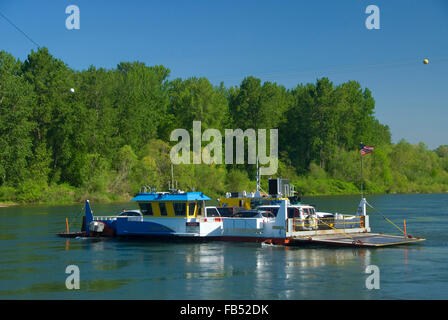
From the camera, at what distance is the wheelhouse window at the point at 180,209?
43.5m

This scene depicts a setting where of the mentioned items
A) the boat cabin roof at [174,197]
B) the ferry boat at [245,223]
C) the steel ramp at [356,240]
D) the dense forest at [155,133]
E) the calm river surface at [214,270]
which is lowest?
the calm river surface at [214,270]

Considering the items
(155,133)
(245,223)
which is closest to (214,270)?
(245,223)

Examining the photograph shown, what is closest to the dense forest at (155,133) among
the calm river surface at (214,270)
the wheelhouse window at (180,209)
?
the wheelhouse window at (180,209)

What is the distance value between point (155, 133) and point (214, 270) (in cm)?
9102

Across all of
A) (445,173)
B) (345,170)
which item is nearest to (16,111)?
(345,170)

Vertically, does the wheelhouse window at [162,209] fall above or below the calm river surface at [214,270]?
above

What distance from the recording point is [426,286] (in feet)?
87.4

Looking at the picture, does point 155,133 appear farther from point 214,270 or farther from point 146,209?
point 214,270

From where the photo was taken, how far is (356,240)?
3881cm

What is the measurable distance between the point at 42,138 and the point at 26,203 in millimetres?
15416

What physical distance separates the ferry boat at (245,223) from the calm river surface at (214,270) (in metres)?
0.94

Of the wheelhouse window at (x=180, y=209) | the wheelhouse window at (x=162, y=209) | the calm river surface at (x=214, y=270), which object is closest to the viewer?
the calm river surface at (x=214, y=270)

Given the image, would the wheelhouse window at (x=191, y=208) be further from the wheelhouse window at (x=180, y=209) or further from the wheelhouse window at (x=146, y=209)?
the wheelhouse window at (x=146, y=209)

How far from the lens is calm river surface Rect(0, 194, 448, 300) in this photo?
25.9 meters
